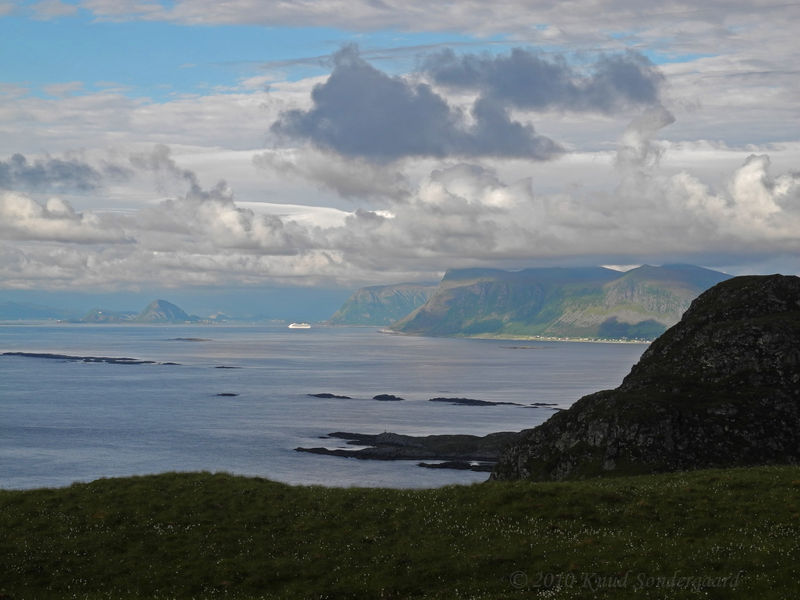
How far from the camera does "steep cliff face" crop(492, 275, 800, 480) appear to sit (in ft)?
251

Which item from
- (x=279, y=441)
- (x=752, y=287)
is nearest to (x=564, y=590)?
(x=752, y=287)

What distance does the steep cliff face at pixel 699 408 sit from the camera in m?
76.4

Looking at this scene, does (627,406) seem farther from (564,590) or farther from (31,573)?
(31,573)

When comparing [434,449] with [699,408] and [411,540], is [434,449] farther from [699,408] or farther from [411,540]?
[411,540]

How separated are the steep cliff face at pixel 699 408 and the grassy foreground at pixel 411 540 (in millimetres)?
34500

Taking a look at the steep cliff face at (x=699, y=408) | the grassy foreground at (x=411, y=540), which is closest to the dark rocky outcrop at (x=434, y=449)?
the steep cliff face at (x=699, y=408)

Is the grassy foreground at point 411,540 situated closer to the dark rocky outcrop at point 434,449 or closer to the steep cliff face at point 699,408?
the steep cliff face at point 699,408

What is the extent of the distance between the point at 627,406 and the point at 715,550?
54.2m

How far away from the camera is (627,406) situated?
3275 inches

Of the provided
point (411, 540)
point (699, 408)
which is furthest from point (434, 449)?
point (411, 540)

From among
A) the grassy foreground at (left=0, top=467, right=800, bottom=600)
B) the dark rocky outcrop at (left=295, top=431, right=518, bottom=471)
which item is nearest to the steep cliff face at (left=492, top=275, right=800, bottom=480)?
the grassy foreground at (left=0, top=467, right=800, bottom=600)

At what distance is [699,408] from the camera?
262 ft

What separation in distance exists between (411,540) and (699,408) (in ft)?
178

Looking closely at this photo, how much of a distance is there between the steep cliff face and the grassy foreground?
34.5m
